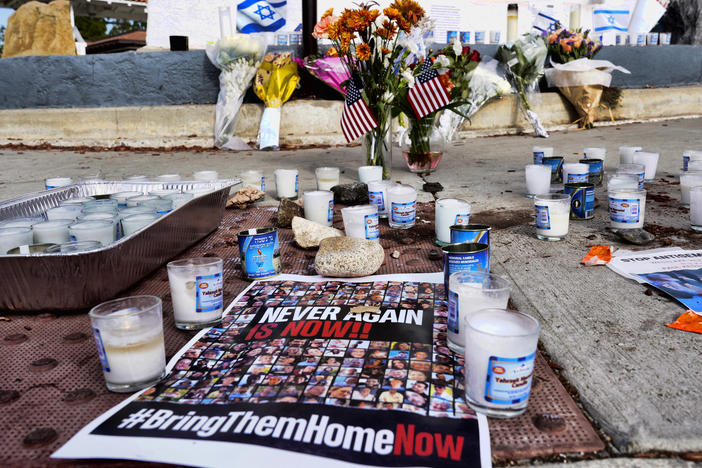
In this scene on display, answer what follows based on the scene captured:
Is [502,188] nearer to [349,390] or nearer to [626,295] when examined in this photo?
[626,295]

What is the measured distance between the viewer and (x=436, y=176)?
441 centimetres

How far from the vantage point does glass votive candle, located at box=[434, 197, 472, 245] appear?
2443 millimetres

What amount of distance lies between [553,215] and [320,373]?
1571 mm

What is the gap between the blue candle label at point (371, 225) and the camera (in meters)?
2.52

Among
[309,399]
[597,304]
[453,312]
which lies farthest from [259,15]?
[309,399]

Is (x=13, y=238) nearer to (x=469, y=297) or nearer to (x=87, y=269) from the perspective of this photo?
(x=87, y=269)

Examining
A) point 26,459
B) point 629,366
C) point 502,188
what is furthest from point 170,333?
point 502,188

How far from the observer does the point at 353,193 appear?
11.1ft

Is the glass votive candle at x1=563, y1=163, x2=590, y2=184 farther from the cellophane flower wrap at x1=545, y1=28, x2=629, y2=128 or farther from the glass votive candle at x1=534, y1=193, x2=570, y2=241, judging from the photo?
the cellophane flower wrap at x1=545, y1=28, x2=629, y2=128

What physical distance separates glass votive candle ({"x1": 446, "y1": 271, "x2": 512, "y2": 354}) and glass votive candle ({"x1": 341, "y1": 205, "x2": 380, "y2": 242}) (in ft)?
3.33

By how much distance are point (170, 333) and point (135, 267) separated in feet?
1.45

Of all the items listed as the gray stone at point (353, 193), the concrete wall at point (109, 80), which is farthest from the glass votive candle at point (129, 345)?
the concrete wall at point (109, 80)

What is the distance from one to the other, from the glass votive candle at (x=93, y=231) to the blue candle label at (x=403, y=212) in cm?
138

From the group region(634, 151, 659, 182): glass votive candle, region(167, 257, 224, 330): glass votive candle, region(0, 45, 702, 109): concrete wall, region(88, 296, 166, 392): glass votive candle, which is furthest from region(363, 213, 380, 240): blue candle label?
region(0, 45, 702, 109): concrete wall
